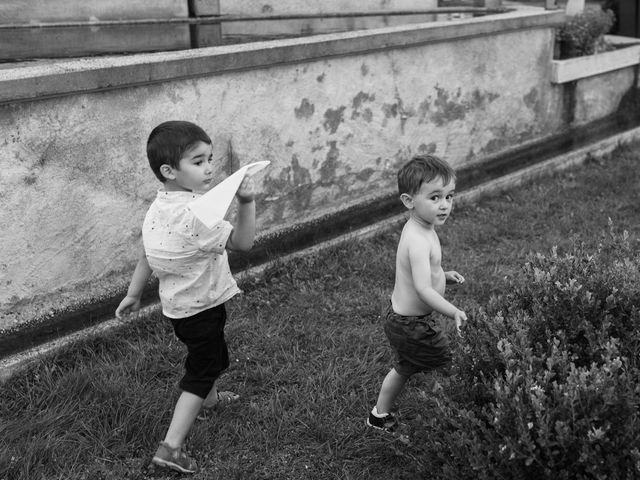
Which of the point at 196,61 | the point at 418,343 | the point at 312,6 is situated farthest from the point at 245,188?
the point at 312,6

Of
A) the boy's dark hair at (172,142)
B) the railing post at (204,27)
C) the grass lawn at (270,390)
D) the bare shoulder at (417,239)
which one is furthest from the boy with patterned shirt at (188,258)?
the railing post at (204,27)

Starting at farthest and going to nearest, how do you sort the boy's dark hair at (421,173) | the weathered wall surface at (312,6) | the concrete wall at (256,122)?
the weathered wall surface at (312,6) < the concrete wall at (256,122) < the boy's dark hair at (421,173)

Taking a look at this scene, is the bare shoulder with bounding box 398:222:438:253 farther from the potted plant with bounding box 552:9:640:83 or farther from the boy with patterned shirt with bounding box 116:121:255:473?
the potted plant with bounding box 552:9:640:83

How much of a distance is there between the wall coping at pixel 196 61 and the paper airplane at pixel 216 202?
1289mm

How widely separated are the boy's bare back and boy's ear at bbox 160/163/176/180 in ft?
3.08

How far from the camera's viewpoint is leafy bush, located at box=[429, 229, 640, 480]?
2.37 m

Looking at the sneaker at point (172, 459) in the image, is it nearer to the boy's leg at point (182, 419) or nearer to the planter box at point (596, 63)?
the boy's leg at point (182, 419)

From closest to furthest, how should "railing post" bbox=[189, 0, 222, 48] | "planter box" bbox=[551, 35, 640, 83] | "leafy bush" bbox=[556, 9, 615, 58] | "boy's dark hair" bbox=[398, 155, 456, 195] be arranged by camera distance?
"boy's dark hair" bbox=[398, 155, 456, 195] → "railing post" bbox=[189, 0, 222, 48] → "planter box" bbox=[551, 35, 640, 83] → "leafy bush" bbox=[556, 9, 615, 58]

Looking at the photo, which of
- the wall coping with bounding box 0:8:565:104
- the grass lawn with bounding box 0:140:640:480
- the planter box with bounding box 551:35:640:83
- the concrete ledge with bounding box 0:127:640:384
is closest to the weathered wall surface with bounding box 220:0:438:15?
the wall coping with bounding box 0:8:565:104

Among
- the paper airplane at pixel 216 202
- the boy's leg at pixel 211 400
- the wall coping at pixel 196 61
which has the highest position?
the wall coping at pixel 196 61

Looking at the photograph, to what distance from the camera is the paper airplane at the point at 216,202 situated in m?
2.89

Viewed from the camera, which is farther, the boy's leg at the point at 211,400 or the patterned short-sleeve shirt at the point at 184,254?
the boy's leg at the point at 211,400

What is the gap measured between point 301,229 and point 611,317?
2.71 m

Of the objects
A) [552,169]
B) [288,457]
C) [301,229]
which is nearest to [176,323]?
[288,457]
